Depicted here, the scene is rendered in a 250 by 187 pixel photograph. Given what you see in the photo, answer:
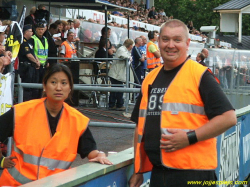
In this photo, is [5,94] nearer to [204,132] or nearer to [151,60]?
[204,132]

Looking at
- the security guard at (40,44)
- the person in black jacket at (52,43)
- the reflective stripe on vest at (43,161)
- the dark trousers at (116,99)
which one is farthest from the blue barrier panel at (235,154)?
the person in black jacket at (52,43)

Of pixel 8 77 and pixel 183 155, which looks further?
pixel 8 77

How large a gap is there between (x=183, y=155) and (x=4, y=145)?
152 inches

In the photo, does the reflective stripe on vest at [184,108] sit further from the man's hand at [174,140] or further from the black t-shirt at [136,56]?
the black t-shirt at [136,56]

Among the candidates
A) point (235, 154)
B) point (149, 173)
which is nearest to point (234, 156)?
point (235, 154)

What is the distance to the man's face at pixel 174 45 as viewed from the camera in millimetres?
3559

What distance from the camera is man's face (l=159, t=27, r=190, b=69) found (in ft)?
11.7

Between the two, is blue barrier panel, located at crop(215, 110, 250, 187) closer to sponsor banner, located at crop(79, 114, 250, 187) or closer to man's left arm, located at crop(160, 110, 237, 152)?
sponsor banner, located at crop(79, 114, 250, 187)

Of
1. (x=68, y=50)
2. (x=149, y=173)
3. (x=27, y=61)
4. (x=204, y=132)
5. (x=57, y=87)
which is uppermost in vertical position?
(x=68, y=50)

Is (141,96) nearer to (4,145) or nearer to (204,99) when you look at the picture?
(204,99)

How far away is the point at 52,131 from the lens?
3764mm

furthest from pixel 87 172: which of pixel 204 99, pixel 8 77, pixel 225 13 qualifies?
pixel 225 13

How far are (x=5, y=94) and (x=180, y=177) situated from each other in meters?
3.58

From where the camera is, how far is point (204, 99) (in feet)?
11.2
